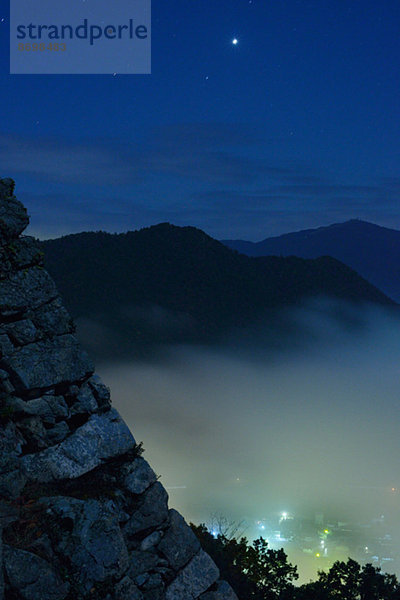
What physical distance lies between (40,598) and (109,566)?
2.29 m

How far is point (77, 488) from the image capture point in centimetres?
1608

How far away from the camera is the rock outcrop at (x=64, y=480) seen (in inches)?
538

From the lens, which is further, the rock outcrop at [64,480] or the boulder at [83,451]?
the boulder at [83,451]

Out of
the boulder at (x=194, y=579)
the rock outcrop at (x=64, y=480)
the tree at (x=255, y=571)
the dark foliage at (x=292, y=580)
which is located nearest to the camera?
the rock outcrop at (x=64, y=480)

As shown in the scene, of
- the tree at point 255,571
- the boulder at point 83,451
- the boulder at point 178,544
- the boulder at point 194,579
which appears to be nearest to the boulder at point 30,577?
the boulder at point 83,451

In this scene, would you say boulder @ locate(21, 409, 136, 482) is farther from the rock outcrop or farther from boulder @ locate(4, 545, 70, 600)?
boulder @ locate(4, 545, 70, 600)

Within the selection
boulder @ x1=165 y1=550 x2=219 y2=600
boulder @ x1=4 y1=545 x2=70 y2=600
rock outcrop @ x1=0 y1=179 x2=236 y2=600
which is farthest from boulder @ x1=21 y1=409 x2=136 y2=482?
boulder @ x1=165 y1=550 x2=219 y2=600

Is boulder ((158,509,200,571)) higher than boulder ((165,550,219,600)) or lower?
higher

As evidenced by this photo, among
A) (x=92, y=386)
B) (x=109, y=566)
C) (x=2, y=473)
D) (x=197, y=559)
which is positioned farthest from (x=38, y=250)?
(x=197, y=559)

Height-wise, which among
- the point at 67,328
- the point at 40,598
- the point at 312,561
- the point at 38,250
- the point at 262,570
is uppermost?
the point at 38,250

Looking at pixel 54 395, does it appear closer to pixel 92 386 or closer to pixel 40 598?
pixel 92 386

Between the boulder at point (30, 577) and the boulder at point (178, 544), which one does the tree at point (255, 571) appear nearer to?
the boulder at point (178, 544)

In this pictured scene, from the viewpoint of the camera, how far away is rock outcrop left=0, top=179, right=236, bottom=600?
1366 cm

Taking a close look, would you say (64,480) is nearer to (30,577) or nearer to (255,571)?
(30,577)
